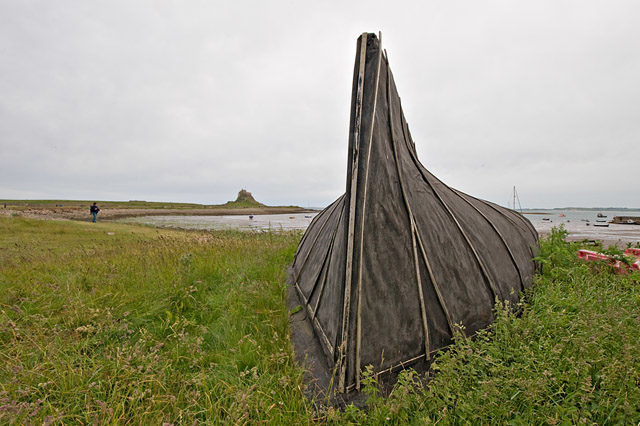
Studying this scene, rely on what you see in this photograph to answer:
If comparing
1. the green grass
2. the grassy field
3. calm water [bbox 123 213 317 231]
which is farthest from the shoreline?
the grassy field

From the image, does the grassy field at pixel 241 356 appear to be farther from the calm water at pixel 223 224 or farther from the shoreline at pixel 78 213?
the shoreline at pixel 78 213

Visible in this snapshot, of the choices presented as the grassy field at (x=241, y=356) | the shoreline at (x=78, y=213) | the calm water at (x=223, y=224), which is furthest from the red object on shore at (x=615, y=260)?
the shoreline at (x=78, y=213)

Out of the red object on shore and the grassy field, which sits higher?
the red object on shore

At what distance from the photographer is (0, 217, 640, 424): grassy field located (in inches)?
77.5

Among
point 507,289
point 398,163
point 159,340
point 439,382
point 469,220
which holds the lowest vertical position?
point 159,340

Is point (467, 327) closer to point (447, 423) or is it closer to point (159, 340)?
point (447, 423)

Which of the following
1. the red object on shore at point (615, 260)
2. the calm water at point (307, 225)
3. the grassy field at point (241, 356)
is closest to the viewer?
the grassy field at point (241, 356)

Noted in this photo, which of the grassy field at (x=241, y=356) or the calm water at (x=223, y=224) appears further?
the calm water at (x=223, y=224)

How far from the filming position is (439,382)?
2.12 meters

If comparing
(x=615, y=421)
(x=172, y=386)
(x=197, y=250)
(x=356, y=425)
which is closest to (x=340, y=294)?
(x=356, y=425)

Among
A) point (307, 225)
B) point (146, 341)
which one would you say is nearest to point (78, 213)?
point (307, 225)

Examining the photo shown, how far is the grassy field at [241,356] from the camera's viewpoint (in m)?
1.97

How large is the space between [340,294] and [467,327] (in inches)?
68.0

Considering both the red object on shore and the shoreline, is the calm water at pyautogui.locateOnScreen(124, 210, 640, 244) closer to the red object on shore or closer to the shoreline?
the red object on shore
